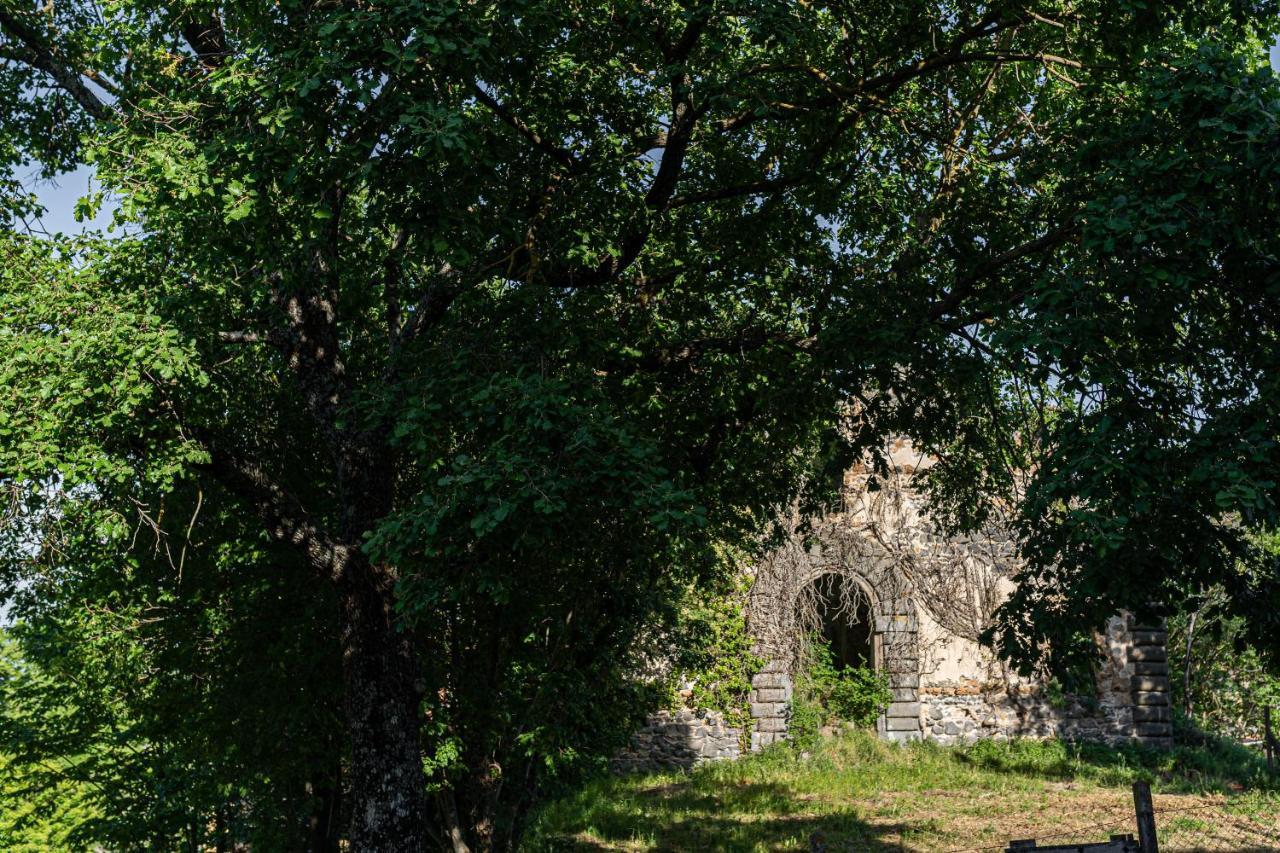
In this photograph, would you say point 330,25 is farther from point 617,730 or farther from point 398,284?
point 617,730

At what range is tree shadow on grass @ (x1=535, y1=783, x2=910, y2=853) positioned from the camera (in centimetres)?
1256

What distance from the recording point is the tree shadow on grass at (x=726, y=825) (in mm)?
12562

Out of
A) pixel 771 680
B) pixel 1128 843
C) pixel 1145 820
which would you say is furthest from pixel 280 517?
pixel 771 680

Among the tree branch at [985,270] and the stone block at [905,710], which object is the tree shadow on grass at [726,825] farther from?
the tree branch at [985,270]

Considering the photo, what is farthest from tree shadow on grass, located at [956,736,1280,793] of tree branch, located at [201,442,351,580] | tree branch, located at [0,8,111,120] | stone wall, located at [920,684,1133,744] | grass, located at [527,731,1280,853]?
tree branch, located at [0,8,111,120]

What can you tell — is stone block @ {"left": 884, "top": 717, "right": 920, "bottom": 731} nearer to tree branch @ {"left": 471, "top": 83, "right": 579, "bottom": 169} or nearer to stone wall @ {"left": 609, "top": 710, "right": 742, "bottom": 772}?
stone wall @ {"left": 609, "top": 710, "right": 742, "bottom": 772}

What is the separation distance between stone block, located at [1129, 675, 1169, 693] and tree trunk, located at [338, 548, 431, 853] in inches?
522

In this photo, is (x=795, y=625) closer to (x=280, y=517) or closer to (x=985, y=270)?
(x=985, y=270)

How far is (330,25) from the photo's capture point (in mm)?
6582

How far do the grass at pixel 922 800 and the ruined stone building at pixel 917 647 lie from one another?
0.54 metres

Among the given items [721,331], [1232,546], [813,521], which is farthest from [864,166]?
[813,521]

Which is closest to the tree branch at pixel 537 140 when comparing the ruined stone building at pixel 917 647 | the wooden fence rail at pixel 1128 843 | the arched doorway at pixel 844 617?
the wooden fence rail at pixel 1128 843

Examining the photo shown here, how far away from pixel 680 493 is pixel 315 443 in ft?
17.6

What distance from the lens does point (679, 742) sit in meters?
18.0
